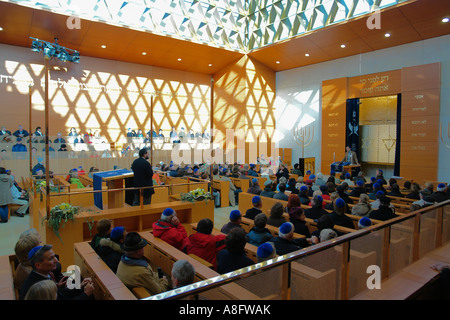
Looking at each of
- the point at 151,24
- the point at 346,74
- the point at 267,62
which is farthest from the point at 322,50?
the point at 151,24

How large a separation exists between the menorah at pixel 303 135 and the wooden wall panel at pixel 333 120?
3.41 ft

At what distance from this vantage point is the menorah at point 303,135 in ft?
57.8

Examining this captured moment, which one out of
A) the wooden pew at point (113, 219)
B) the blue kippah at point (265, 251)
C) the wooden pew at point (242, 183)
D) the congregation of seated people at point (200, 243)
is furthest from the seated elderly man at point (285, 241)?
the wooden pew at point (242, 183)

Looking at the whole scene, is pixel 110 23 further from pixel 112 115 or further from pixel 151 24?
pixel 112 115

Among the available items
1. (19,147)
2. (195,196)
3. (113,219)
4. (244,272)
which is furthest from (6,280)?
(19,147)

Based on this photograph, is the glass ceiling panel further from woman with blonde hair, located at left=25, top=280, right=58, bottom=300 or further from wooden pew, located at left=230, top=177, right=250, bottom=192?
woman with blonde hair, located at left=25, top=280, right=58, bottom=300

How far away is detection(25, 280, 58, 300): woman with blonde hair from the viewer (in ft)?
6.09

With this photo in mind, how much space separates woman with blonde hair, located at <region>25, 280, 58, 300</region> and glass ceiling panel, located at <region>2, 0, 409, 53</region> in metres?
12.8

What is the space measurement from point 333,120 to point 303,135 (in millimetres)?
2212

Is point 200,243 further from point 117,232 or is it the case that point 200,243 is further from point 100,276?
point 100,276

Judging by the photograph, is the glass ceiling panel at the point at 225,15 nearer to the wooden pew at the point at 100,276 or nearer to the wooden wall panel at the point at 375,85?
the wooden wall panel at the point at 375,85

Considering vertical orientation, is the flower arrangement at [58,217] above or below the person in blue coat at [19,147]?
below

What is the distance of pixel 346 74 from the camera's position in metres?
15.8
